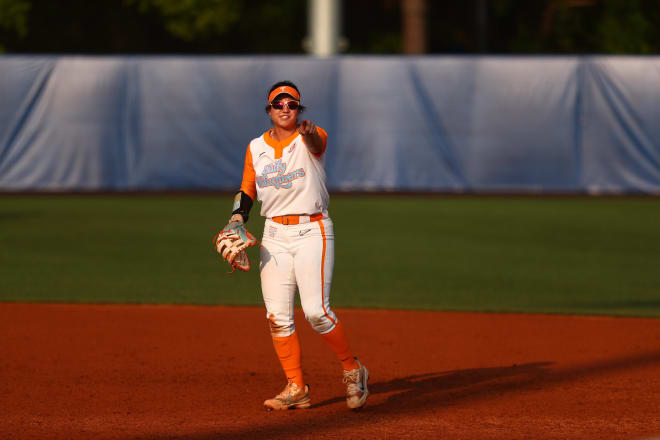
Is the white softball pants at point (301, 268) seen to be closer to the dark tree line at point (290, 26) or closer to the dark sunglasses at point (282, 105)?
the dark sunglasses at point (282, 105)

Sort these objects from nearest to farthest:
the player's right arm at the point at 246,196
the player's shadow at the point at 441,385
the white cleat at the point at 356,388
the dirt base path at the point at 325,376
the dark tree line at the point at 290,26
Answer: the dirt base path at the point at 325,376, the white cleat at the point at 356,388, the player's right arm at the point at 246,196, the player's shadow at the point at 441,385, the dark tree line at the point at 290,26

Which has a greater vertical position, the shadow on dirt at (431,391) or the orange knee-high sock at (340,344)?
the orange knee-high sock at (340,344)

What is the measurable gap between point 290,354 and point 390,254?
7.43 meters

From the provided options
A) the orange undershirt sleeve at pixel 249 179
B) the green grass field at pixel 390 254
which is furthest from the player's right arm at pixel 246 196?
the green grass field at pixel 390 254

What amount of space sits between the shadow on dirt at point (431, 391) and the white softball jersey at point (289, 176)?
1244 mm

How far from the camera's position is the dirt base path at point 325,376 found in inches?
222

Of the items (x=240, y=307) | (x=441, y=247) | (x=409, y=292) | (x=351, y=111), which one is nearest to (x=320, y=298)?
(x=240, y=307)

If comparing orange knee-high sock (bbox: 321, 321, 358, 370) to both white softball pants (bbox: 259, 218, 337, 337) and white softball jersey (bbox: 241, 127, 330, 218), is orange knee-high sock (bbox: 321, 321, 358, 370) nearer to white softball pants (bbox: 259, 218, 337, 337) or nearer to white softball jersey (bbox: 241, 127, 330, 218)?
white softball pants (bbox: 259, 218, 337, 337)

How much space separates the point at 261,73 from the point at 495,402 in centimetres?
1566

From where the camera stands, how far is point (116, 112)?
21156 mm

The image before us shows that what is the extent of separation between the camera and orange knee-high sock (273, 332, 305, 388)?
19.8 ft

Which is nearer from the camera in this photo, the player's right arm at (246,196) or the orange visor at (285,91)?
the orange visor at (285,91)

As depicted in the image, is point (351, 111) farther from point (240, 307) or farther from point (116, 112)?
point (240, 307)

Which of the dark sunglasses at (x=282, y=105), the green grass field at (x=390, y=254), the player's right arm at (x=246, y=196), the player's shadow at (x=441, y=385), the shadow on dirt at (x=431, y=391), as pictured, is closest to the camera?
the shadow on dirt at (x=431, y=391)
